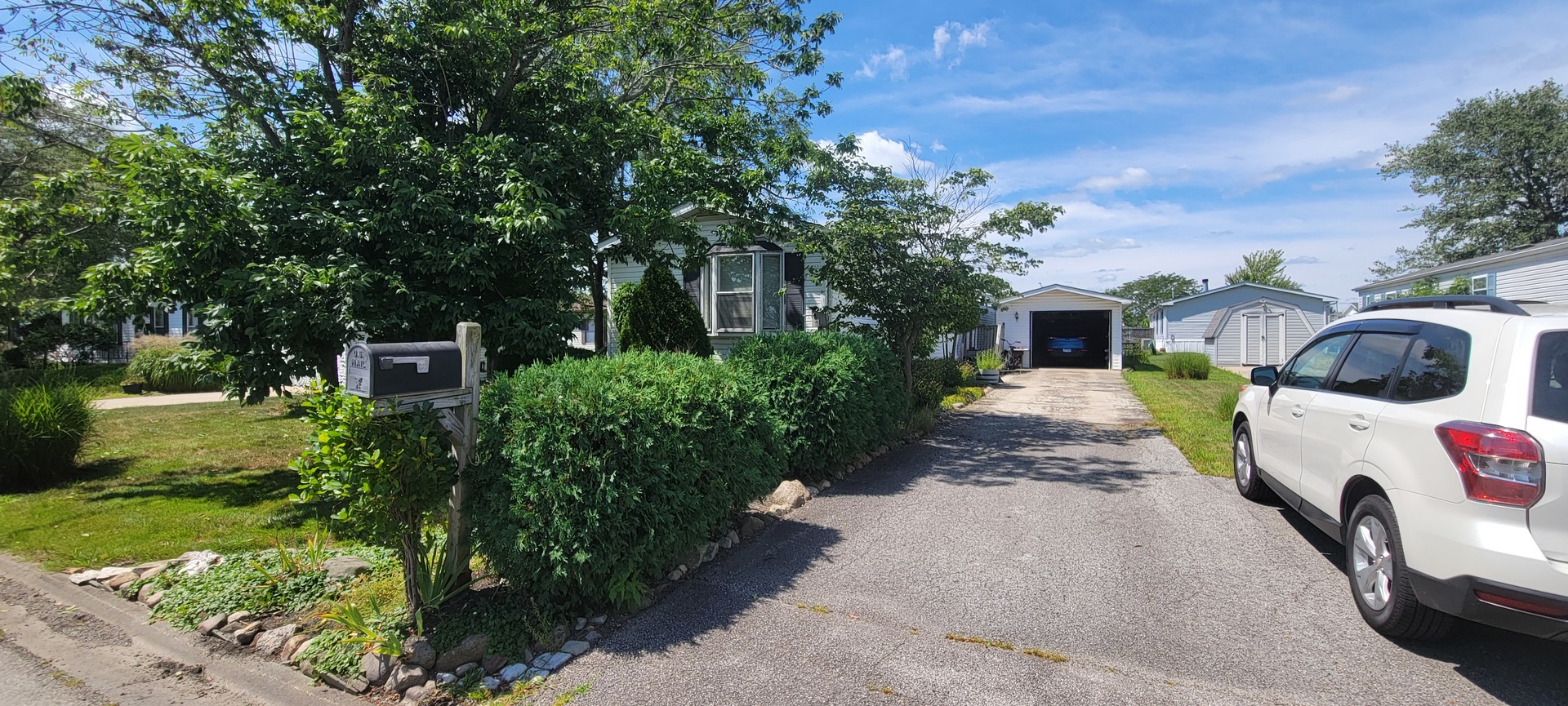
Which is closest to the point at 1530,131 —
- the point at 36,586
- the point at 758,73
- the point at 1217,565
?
the point at 758,73

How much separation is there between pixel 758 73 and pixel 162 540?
8.39 metres

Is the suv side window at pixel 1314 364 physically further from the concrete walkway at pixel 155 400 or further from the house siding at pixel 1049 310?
the house siding at pixel 1049 310

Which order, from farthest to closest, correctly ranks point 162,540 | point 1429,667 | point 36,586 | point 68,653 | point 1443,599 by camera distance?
point 162,540 → point 36,586 → point 68,653 → point 1429,667 → point 1443,599

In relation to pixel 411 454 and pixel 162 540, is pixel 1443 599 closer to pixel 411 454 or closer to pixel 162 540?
pixel 411 454

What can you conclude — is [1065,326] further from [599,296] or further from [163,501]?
[163,501]

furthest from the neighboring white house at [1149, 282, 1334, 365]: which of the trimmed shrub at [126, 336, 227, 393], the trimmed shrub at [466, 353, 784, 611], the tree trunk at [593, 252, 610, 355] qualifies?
the trimmed shrub at [126, 336, 227, 393]

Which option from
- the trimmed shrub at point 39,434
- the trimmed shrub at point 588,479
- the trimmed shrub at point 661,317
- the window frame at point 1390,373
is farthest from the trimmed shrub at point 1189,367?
the trimmed shrub at point 39,434

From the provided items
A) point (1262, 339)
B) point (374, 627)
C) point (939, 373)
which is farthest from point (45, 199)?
point (1262, 339)

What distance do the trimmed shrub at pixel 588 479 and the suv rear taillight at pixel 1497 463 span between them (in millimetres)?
3409

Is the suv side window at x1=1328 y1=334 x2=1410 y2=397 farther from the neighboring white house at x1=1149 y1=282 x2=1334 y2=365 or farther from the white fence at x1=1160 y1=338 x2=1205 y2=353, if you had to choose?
the white fence at x1=1160 y1=338 x2=1205 y2=353

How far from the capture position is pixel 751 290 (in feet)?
40.6

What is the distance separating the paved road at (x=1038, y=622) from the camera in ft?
9.91

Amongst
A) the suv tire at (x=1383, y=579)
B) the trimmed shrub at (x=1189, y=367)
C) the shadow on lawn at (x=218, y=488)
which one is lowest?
the shadow on lawn at (x=218, y=488)

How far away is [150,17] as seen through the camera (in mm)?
7012
